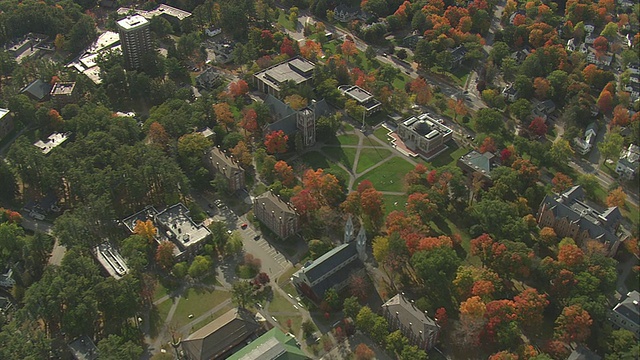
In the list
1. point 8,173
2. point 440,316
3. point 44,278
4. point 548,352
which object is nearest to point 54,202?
point 8,173

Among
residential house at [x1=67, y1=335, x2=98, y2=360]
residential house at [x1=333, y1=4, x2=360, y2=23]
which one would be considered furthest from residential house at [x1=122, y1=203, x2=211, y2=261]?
residential house at [x1=333, y1=4, x2=360, y2=23]

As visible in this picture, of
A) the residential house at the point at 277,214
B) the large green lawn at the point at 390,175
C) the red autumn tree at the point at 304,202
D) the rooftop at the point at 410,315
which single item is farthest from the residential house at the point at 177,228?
the rooftop at the point at 410,315

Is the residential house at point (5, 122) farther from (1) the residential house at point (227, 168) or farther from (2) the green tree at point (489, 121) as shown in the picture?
(2) the green tree at point (489, 121)

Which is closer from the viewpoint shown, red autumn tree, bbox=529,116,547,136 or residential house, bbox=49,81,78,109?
red autumn tree, bbox=529,116,547,136

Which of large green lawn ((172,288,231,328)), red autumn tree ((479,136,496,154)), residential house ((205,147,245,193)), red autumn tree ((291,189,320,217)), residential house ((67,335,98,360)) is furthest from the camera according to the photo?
red autumn tree ((479,136,496,154))

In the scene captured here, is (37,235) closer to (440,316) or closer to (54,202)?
(54,202)

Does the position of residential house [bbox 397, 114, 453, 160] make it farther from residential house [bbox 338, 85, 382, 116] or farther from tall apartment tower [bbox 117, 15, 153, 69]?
tall apartment tower [bbox 117, 15, 153, 69]
